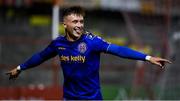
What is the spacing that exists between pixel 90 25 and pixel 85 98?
12.4 metres

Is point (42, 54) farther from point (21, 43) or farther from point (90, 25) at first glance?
point (90, 25)

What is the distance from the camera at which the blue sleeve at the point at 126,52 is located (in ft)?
27.0

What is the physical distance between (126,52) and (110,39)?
12053 mm

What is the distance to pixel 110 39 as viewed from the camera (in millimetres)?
20391

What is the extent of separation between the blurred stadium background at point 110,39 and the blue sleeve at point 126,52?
A: 722cm

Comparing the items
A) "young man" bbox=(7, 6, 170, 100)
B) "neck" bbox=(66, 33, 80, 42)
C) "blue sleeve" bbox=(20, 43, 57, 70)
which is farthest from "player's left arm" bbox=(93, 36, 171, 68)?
"blue sleeve" bbox=(20, 43, 57, 70)

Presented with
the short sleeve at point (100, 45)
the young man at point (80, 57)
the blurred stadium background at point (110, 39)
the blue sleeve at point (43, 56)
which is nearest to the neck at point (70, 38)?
the young man at point (80, 57)

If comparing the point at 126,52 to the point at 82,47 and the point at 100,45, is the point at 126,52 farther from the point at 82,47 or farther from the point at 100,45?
the point at 82,47

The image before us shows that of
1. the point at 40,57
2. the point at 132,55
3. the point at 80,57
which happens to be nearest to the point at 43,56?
the point at 40,57

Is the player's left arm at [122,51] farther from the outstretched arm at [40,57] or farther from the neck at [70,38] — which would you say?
the outstretched arm at [40,57]

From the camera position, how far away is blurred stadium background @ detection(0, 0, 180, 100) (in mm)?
16297

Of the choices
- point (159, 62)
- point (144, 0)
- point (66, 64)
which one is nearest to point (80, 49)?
point (66, 64)

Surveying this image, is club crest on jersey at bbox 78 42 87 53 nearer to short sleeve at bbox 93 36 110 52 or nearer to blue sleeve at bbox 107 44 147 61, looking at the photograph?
short sleeve at bbox 93 36 110 52

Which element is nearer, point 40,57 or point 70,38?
point 70,38
